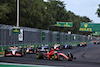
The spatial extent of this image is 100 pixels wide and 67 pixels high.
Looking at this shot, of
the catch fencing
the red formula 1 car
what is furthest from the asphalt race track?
the catch fencing

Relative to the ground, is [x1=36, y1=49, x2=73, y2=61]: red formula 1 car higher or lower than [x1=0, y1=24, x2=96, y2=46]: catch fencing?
lower

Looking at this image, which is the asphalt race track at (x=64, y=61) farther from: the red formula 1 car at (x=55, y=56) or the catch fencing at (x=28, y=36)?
the catch fencing at (x=28, y=36)

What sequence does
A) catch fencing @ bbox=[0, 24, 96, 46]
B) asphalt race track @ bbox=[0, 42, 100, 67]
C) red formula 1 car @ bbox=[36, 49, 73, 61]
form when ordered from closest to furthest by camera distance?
asphalt race track @ bbox=[0, 42, 100, 67] → red formula 1 car @ bbox=[36, 49, 73, 61] → catch fencing @ bbox=[0, 24, 96, 46]

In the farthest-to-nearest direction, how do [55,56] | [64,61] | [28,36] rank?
[28,36]
[55,56]
[64,61]

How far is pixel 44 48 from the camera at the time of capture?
2681 cm

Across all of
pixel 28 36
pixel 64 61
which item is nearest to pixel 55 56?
pixel 64 61

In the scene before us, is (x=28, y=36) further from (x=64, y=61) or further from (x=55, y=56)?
(x=64, y=61)

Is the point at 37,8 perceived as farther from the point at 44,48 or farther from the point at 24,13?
the point at 44,48

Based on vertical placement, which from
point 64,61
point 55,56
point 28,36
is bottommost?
point 55,56

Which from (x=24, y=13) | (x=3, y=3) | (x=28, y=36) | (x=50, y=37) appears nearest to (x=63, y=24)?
(x=50, y=37)

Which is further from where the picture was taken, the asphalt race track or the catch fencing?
the catch fencing

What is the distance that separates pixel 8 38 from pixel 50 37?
81.0 feet

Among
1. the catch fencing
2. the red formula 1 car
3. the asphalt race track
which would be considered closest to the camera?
the asphalt race track

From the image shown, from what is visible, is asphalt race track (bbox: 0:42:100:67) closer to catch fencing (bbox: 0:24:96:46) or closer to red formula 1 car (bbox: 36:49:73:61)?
red formula 1 car (bbox: 36:49:73:61)
